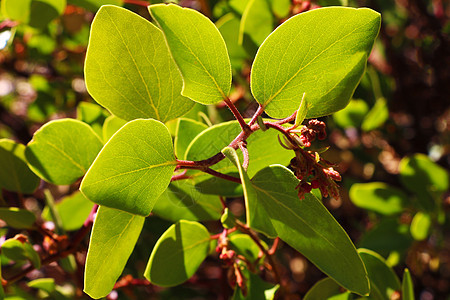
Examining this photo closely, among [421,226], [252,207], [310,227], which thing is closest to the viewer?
[252,207]

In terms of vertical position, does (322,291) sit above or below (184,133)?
below

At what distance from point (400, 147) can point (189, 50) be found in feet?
4.61

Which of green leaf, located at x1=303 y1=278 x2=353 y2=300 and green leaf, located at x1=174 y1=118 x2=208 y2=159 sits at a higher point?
green leaf, located at x1=174 y1=118 x2=208 y2=159

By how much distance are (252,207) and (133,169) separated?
194mm

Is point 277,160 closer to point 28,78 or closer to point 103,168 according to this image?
point 103,168

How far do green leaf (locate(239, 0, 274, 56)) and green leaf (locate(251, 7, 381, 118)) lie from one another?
38 cm

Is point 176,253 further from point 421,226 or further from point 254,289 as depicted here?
point 421,226

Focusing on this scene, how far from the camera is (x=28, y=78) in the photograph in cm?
194

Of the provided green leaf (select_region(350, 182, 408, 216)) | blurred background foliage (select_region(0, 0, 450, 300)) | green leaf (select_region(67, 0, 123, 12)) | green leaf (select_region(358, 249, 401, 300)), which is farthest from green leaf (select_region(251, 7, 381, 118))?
green leaf (select_region(350, 182, 408, 216))

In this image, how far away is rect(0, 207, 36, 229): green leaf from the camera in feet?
3.24

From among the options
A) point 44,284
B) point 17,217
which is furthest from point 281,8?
point 44,284

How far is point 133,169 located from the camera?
71 centimetres

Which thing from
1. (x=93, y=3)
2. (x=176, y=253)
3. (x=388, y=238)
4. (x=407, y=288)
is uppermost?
(x=93, y=3)

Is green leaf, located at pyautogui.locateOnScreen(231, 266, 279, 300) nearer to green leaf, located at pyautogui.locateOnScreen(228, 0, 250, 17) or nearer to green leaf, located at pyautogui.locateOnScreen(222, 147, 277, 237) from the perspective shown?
green leaf, located at pyautogui.locateOnScreen(222, 147, 277, 237)
